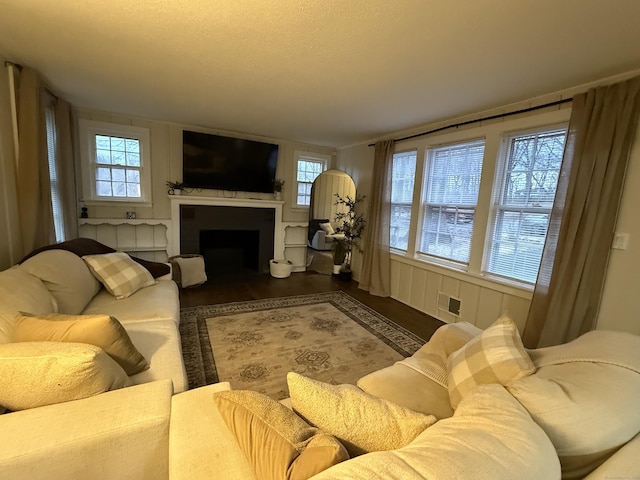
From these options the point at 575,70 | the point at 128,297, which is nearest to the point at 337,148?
the point at 575,70

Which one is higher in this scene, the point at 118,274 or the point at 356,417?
the point at 356,417

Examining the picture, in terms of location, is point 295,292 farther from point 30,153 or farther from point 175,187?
point 30,153

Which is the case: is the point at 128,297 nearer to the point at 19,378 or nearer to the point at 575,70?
the point at 19,378

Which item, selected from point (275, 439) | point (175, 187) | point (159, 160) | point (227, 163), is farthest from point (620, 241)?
point (159, 160)

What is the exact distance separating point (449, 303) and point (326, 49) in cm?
278

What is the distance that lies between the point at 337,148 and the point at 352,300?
283 cm

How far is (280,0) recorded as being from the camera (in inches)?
55.6

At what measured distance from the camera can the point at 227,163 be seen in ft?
14.0

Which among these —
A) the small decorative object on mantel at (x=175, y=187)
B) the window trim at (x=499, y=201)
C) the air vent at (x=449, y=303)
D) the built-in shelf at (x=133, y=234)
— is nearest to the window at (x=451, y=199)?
the window trim at (x=499, y=201)

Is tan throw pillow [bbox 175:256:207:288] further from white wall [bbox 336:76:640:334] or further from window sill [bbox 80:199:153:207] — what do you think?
white wall [bbox 336:76:640:334]

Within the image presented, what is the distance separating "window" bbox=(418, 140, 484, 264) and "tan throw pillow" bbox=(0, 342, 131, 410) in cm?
322

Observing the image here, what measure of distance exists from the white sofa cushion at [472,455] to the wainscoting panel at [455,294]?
7.61 ft

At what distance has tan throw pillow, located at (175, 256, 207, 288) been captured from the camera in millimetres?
3851

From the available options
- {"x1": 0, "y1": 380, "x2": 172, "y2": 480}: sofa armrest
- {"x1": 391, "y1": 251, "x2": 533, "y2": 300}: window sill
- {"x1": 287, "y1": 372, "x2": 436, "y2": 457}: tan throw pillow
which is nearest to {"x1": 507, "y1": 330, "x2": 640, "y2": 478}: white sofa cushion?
{"x1": 287, "y1": 372, "x2": 436, "y2": 457}: tan throw pillow
